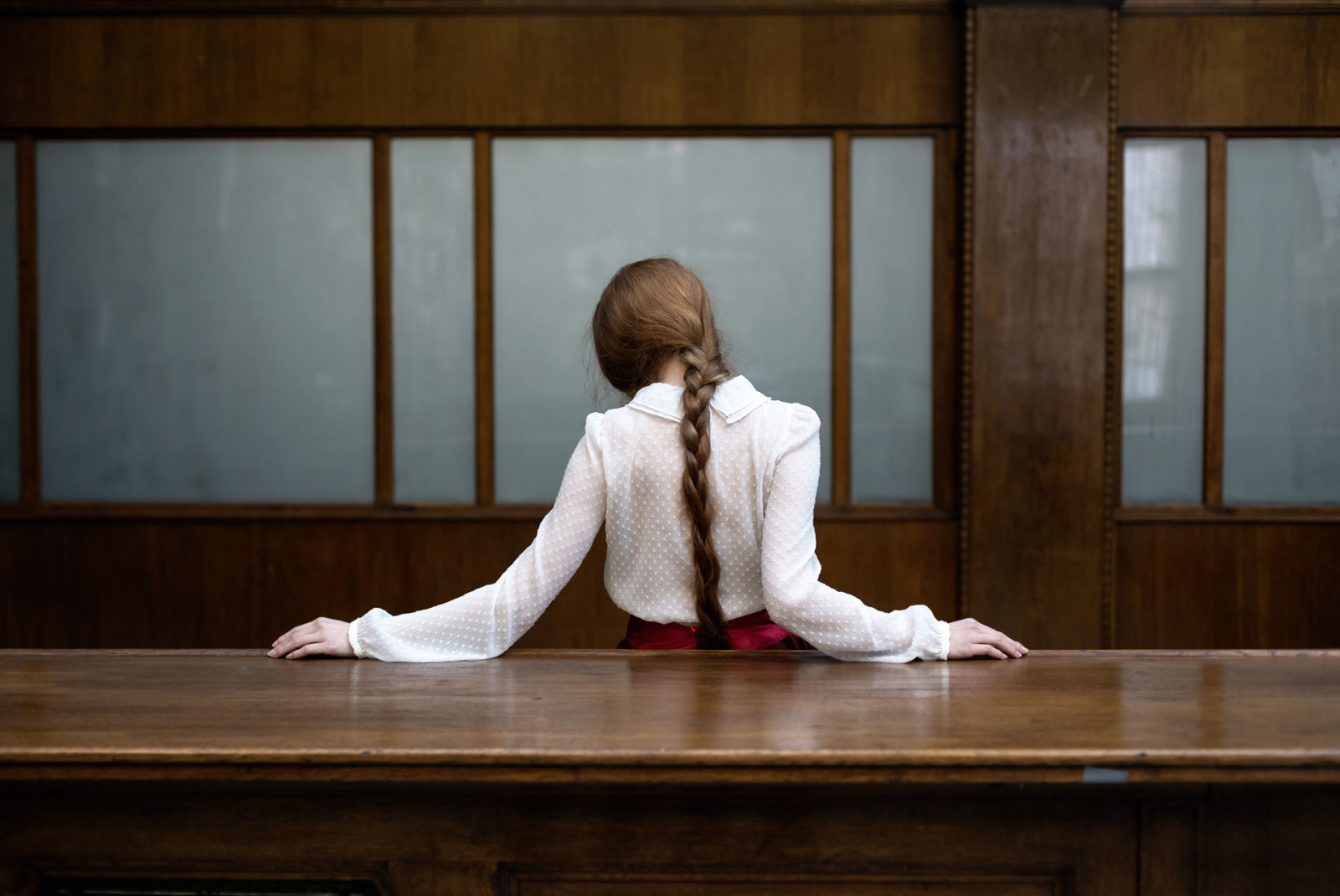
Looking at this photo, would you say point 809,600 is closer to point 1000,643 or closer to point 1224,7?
point 1000,643

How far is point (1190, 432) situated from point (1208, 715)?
269cm

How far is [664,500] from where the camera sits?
5.17 feet

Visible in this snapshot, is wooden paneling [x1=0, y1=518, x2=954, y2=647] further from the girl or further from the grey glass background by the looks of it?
the girl

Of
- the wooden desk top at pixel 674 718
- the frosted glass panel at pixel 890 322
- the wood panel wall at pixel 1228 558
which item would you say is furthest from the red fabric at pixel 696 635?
the wood panel wall at pixel 1228 558

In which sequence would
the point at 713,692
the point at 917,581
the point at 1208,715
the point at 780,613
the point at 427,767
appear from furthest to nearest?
1. the point at 917,581
2. the point at 780,613
3. the point at 713,692
4. the point at 1208,715
5. the point at 427,767

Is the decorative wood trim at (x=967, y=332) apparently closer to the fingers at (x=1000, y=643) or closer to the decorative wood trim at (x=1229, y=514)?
the decorative wood trim at (x=1229, y=514)

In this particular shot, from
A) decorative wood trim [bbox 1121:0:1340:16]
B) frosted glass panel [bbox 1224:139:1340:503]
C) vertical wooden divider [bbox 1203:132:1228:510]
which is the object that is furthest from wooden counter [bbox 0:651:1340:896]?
decorative wood trim [bbox 1121:0:1340:16]

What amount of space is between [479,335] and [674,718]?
100 inches

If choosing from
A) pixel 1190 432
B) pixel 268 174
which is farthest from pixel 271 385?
pixel 1190 432

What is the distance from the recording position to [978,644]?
4.92 feet

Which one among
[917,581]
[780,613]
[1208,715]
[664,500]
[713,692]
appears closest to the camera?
[1208,715]

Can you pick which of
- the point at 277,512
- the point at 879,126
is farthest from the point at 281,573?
the point at 879,126

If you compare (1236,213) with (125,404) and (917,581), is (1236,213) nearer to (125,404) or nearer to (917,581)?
(917,581)

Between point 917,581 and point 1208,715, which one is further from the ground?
point 1208,715
